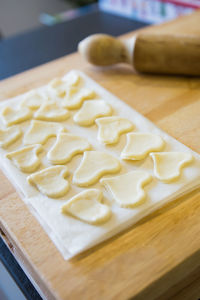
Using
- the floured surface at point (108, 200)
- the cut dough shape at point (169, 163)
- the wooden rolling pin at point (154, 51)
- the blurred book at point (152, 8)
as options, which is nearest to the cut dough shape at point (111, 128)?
the floured surface at point (108, 200)

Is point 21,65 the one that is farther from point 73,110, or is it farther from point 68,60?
point 73,110

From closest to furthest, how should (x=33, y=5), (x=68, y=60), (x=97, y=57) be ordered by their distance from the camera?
1. (x=97, y=57)
2. (x=68, y=60)
3. (x=33, y=5)

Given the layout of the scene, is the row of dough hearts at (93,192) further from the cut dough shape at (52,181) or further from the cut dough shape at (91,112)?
the cut dough shape at (91,112)

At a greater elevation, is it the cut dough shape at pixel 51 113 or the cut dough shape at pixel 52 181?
the cut dough shape at pixel 51 113

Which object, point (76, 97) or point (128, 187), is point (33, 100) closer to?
point (76, 97)

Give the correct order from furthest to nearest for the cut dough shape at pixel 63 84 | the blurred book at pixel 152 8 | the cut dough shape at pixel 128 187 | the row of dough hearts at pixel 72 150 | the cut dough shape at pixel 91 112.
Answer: the blurred book at pixel 152 8
the cut dough shape at pixel 63 84
the cut dough shape at pixel 91 112
the row of dough hearts at pixel 72 150
the cut dough shape at pixel 128 187

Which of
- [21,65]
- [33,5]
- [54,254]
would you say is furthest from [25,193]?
[33,5]
